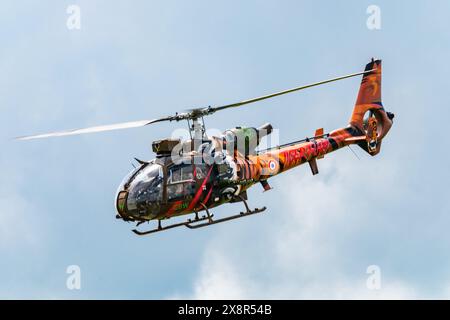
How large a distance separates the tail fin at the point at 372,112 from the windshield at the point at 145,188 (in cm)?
1015

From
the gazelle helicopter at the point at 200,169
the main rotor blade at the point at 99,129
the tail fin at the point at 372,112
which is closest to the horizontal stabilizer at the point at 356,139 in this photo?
the tail fin at the point at 372,112

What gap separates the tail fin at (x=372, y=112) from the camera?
104 feet

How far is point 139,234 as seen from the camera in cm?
A: 2444

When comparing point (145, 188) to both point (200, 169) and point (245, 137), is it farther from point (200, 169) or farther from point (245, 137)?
point (245, 137)

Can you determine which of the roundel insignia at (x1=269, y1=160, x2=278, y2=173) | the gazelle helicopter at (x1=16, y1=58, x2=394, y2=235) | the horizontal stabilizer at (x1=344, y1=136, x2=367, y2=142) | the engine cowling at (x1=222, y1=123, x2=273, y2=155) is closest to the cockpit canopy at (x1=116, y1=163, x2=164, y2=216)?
the gazelle helicopter at (x1=16, y1=58, x2=394, y2=235)

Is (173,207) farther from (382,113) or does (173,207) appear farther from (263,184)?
(382,113)

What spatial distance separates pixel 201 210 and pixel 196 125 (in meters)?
2.45

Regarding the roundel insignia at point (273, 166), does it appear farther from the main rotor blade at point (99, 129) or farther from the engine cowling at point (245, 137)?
the main rotor blade at point (99, 129)

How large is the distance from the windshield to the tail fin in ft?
33.3

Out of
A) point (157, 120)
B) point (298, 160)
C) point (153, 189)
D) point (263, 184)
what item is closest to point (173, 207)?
point (153, 189)

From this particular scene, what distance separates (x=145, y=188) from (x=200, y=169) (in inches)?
79.1

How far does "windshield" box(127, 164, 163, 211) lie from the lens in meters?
23.8

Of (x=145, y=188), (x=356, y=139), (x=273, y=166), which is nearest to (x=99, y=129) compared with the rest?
(x=145, y=188)

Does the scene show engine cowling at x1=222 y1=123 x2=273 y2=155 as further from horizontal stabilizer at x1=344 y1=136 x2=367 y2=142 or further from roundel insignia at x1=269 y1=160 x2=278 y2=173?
horizontal stabilizer at x1=344 y1=136 x2=367 y2=142
